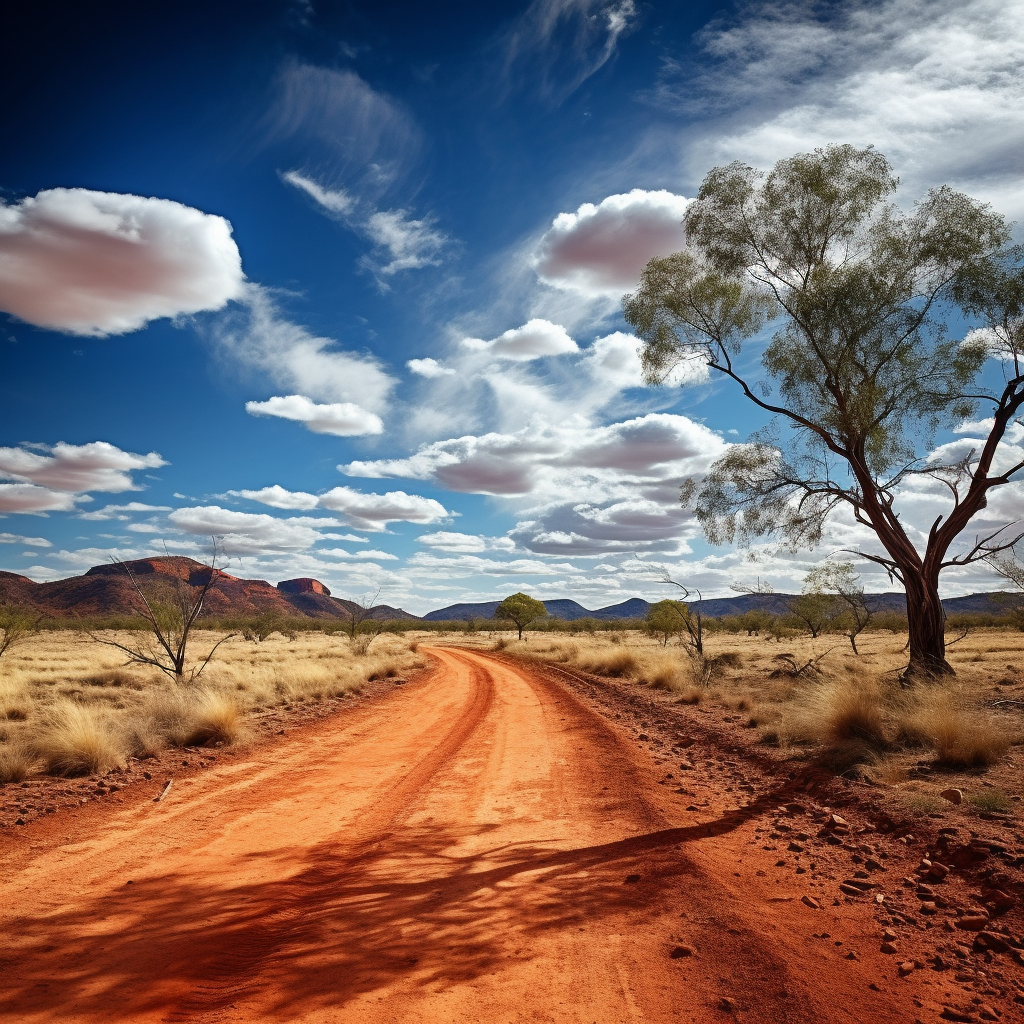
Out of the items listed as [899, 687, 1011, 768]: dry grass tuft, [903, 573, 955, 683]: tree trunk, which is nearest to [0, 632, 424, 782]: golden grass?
[899, 687, 1011, 768]: dry grass tuft

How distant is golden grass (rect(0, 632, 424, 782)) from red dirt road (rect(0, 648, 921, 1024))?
2.32 metres

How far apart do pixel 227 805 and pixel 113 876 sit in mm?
2137

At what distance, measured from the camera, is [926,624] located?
14.1m

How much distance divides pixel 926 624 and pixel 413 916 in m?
14.0

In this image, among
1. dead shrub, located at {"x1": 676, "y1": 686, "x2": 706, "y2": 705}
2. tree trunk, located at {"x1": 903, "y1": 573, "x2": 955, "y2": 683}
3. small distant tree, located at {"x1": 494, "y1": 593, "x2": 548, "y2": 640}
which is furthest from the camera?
small distant tree, located at {"x1": 494, "y1": 593, "x2": 548, "y2": 640}

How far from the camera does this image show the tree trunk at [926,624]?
45.7 ft

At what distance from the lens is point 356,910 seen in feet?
15.1

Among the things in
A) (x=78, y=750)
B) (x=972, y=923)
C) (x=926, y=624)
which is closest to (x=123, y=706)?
(x=78, y=750)

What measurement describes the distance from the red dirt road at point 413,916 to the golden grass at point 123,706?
2317 millimetres

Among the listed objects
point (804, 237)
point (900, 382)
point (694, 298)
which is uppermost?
point (804, 237)

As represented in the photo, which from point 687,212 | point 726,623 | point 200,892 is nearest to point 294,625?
point 726,623

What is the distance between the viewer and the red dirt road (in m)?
3.49

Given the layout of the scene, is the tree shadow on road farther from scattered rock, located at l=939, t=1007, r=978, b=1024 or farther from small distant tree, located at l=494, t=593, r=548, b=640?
small distant tree, located at l=494, t=593, r=548, b=640

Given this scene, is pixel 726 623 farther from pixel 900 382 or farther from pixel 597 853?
pixel 597 853
